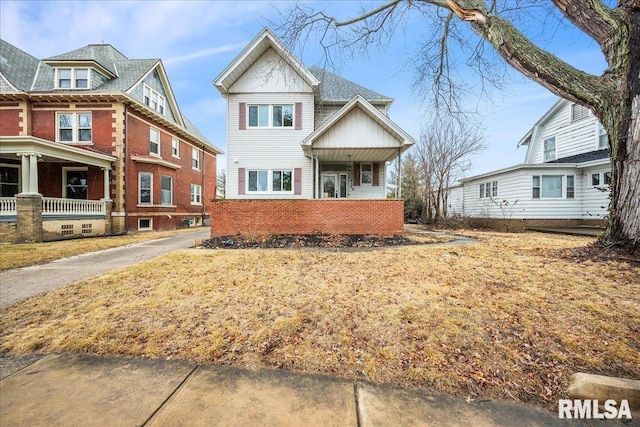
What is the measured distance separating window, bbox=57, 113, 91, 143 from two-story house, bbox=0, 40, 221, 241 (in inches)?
1.7

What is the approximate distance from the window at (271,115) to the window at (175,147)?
970 cm

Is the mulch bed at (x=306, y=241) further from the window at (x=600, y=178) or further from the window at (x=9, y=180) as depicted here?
A: the window at (x=9, y=180)

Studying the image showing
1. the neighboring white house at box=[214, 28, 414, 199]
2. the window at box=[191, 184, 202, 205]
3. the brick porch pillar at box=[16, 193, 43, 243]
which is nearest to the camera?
the brick porch pillar at box=[16, 193, 43, 243]

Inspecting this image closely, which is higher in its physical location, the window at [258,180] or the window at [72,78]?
the window at [72,78]

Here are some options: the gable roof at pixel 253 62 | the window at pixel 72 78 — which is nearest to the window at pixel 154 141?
the window at pixel 72 78

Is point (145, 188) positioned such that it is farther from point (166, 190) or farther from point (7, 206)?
point (7, 206)

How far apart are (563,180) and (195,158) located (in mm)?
25908

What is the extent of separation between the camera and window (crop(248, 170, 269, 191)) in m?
12.8

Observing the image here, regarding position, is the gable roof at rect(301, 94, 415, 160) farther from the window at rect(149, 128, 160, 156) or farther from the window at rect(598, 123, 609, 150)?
the window at rect(598, 123, 609, 150)

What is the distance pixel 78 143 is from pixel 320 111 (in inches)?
525

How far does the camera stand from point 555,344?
2.73m

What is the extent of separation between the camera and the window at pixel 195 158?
22.1 m

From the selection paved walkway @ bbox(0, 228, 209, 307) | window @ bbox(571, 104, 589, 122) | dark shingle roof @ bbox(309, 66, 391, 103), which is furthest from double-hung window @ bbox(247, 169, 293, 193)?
window @ bbox(571, 104, 589, 122)

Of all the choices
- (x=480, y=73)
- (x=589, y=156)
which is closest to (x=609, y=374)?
(x=480, y=73)
